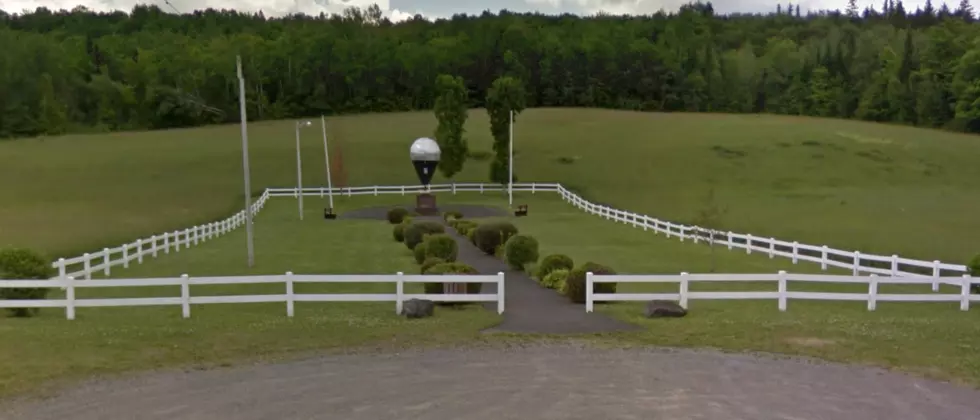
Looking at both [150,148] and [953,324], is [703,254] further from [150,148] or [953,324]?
[150,148]

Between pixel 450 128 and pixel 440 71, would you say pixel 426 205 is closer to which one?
pixel 450 128

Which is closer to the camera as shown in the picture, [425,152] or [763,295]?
[763,295]

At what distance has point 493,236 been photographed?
96.0 feet

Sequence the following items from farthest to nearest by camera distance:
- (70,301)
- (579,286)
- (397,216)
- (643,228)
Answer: (397,216) < (643,228) < (579,286) < (70,301)

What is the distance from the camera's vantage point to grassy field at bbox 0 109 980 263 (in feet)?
131

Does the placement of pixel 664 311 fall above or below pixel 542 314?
above

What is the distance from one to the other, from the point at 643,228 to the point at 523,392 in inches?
1135

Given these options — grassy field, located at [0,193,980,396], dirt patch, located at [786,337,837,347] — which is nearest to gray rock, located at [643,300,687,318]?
grassy field, located at [0,193,980,396]

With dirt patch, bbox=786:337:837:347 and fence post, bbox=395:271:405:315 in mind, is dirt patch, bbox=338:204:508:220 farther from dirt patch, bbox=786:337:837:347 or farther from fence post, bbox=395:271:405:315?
dirt patch, bbox=786:337:837:347

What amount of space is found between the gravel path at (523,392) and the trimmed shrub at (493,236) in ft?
53.1

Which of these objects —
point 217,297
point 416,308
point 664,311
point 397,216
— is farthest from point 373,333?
point 397,216

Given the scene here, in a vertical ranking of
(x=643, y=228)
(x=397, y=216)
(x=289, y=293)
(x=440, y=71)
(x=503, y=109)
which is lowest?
(x=643, y=228)

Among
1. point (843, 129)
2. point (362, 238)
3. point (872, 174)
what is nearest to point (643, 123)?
point (843, 129)

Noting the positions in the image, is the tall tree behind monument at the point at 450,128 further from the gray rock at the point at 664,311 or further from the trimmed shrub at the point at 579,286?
the gray rock at the point at 664,311
